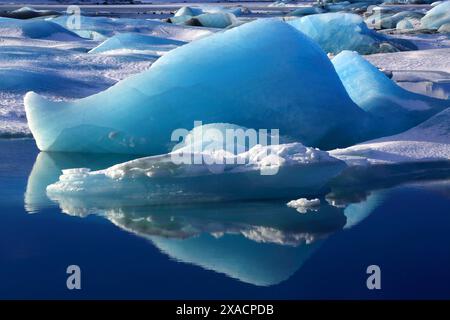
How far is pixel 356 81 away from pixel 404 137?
101 cm

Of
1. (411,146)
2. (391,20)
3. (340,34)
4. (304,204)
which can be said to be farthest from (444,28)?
(304,204)

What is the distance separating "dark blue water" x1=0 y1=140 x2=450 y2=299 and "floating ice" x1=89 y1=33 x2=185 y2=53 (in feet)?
19.5

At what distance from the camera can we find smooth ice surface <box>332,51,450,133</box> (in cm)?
513

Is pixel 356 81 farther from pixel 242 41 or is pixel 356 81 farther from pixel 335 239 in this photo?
pixel 335 239

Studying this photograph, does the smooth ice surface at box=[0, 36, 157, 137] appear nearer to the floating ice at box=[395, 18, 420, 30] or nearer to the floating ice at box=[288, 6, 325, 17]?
the floating ice at box=[395, 18, 420, 30]

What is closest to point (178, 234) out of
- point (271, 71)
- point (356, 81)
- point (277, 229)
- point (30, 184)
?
point (277, 229)

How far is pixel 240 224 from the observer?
10.3 feet

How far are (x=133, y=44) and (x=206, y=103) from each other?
5658 millimetres

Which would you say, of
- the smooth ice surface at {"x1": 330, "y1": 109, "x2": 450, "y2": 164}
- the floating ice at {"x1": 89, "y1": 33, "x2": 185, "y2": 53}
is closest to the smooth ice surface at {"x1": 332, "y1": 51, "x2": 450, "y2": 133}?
the smooth ice surface at {"x1": 330, "y1": 109, "x2": 450, "y2": 164}

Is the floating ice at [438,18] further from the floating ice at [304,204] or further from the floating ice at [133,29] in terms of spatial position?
the floating ice at [304,204]

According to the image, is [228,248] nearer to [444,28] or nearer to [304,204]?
[304,204]

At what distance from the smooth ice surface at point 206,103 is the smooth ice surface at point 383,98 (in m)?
0.53

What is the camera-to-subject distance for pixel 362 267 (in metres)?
2.66
